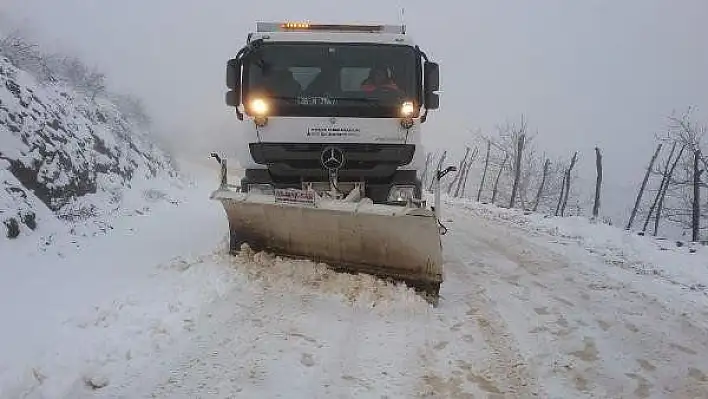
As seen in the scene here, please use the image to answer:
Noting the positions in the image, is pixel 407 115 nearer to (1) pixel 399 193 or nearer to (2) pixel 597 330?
(1) pixel 399 193

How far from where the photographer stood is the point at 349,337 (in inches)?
142

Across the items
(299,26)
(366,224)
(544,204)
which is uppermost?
(299,26)

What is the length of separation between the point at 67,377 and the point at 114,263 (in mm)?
3636

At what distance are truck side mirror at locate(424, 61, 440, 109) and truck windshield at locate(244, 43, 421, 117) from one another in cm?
14

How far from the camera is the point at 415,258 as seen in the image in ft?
14.5

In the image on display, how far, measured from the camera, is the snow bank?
6.53m

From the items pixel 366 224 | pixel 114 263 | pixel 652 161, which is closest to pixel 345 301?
pixel 366 224

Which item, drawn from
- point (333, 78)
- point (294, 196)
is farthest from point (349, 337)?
point (333, 78)

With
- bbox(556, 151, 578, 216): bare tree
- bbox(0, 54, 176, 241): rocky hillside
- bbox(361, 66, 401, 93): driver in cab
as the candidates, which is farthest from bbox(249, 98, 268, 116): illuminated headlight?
bbox(556, 151, 578, 216): bare tree

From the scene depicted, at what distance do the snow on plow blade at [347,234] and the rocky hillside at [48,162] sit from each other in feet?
10.9

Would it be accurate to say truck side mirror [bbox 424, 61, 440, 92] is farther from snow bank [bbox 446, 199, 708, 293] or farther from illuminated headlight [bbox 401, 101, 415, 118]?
snow bank [bbox 446, 199, 708, 293]

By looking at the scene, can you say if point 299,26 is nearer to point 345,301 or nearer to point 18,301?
point 345,301

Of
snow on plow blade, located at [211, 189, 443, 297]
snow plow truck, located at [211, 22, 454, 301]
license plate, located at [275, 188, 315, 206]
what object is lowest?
snow on plow blade, located at [211, 189, 443, 297]

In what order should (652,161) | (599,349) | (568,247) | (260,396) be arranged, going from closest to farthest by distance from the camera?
(260,396)
(599,349)
(568,247)
(652,161)
